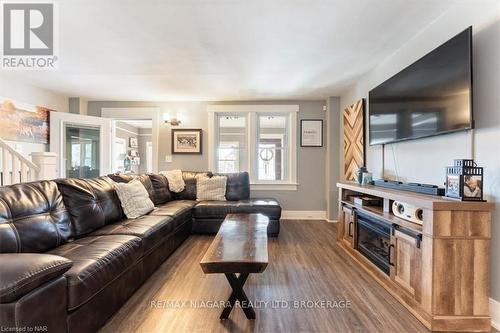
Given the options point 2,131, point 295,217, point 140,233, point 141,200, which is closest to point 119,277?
point 140,233

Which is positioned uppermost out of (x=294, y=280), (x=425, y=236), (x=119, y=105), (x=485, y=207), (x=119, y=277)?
(x=119, y=105)

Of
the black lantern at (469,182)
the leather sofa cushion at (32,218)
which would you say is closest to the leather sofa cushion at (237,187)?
the leather sofa cushion at (32,218)

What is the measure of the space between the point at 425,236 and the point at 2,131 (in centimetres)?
507

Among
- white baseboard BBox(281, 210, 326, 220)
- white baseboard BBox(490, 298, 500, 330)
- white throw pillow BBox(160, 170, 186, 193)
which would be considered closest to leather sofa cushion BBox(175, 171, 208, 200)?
white throw pillow BBox(160, 170, 186, 193)

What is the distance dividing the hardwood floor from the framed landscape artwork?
A: 3106 mm

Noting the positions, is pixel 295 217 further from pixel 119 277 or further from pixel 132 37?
pixel 132 37

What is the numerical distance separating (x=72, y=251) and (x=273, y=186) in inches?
141

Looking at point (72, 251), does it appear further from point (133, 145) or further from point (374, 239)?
point (133, 145)

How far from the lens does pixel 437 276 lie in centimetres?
160

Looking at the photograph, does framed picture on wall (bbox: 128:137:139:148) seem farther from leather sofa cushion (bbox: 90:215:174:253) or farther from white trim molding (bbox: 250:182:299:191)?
leather sofa cushion (bbox: 90:215:174:253)

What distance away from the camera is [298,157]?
484 cm

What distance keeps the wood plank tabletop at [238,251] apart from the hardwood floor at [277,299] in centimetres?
44

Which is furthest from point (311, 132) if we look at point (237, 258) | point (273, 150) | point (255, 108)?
point (237, 258)

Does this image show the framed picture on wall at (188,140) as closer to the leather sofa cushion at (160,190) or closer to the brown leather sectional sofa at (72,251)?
the leather sofa cushion at (160,190)
